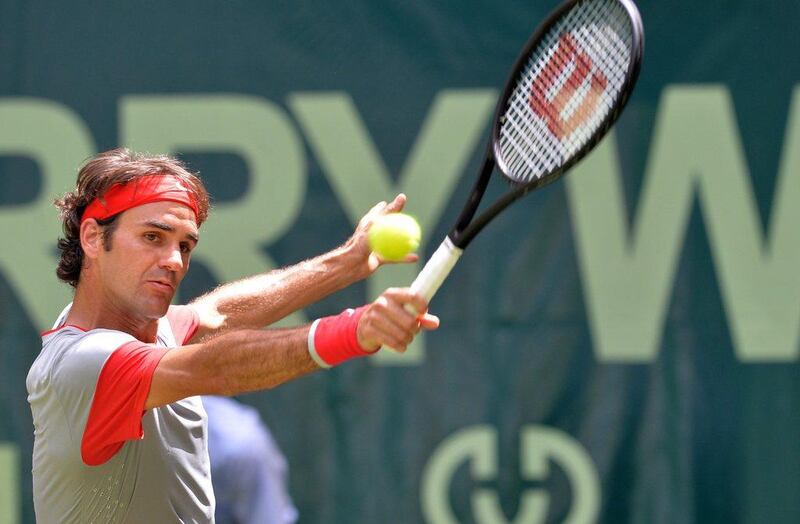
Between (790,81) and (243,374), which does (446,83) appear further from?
(243,374)

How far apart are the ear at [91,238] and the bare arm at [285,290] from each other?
380 millimetres

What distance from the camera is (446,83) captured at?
4594 millimetres

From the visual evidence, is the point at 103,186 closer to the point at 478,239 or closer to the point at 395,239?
the point at 395,239

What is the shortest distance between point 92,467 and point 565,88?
1250mm

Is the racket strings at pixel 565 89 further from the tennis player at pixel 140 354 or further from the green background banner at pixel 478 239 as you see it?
the green background banner at pixel 478 239

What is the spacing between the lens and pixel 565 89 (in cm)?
295

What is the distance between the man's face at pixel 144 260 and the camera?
113 inches

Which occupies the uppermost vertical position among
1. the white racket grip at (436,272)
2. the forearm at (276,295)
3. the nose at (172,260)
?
the white racket grip at (436,272)

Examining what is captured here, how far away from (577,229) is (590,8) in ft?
5.50

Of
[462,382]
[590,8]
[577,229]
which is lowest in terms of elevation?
[462,382]

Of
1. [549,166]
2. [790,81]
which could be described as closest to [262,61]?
[790,81]

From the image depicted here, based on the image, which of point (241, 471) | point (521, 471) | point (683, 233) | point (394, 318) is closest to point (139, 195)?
point (394, 318)

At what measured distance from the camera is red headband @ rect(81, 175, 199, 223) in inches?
115

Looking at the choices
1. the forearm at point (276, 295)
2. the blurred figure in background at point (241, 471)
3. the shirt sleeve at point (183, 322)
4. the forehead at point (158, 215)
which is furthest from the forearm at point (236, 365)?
the blurred figure in background at point (241, 471)
